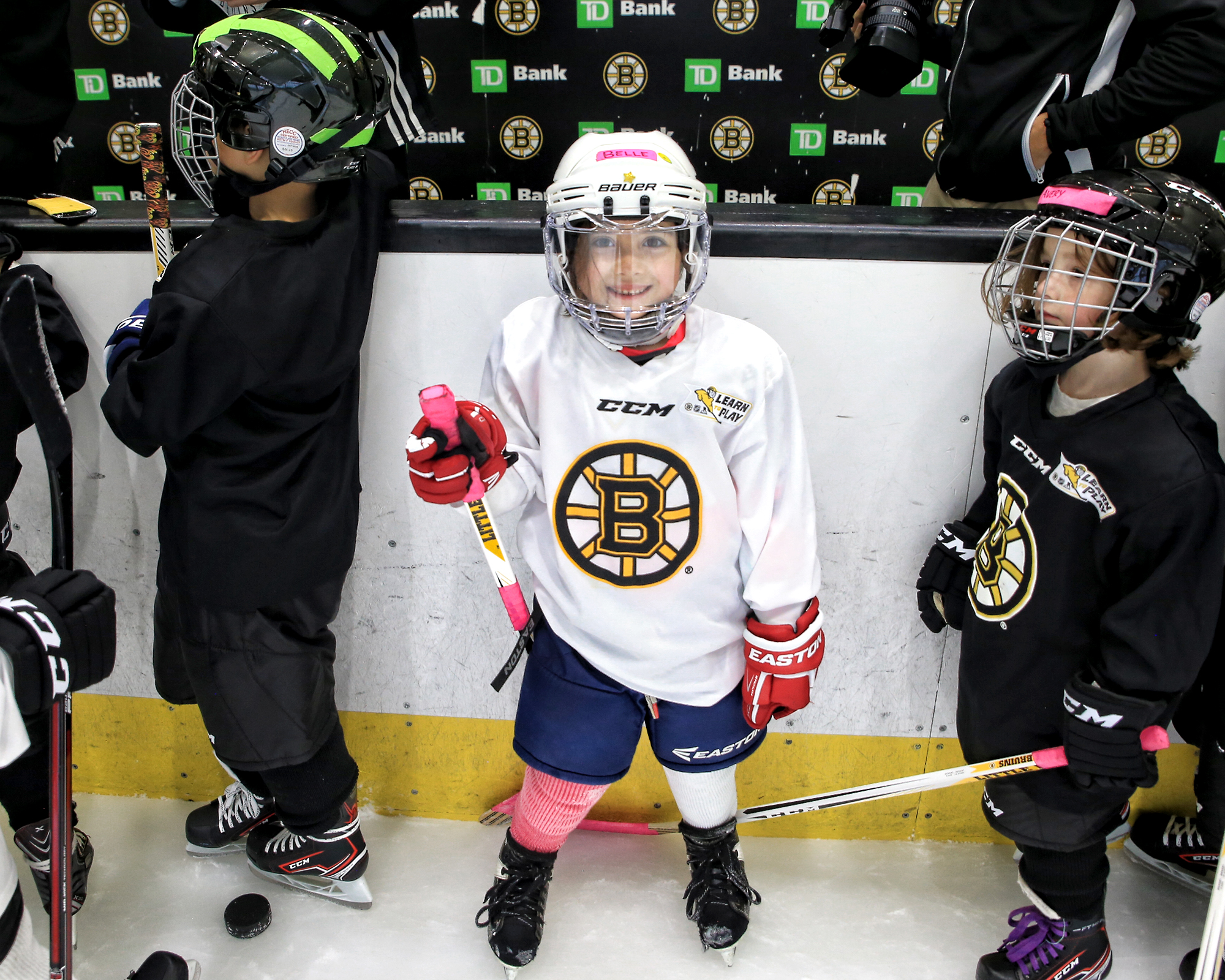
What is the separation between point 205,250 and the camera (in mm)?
1244

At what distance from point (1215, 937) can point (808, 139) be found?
324 cm

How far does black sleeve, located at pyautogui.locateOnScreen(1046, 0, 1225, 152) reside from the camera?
1.51m

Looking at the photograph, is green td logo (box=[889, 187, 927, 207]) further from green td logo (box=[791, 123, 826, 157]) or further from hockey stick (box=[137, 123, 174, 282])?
hockey stick (box=[137, 123, 174, 282])

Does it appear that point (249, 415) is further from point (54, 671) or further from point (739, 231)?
point (739, 231)

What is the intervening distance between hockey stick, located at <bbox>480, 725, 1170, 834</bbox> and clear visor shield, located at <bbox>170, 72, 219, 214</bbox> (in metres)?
1.24

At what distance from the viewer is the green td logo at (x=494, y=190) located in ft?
13.0

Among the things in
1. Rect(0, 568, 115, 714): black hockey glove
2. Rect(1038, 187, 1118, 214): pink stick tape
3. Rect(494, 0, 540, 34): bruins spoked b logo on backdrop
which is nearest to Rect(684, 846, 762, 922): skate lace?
Rect(0, 568, 115, 714): black hockey glove

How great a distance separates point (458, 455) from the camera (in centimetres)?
120

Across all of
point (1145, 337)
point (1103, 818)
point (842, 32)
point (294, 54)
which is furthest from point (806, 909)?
point (842, 32)

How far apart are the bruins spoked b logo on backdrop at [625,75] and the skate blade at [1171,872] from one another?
316 cm

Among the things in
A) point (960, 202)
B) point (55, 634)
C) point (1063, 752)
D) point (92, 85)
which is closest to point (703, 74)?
point (960, 202)

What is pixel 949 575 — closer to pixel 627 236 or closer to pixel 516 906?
pixel 627 236

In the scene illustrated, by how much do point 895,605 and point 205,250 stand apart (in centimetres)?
126

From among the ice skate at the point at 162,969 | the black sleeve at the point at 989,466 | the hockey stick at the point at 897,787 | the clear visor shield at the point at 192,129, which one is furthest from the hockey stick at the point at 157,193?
the black sleeve at the point at 989,466
